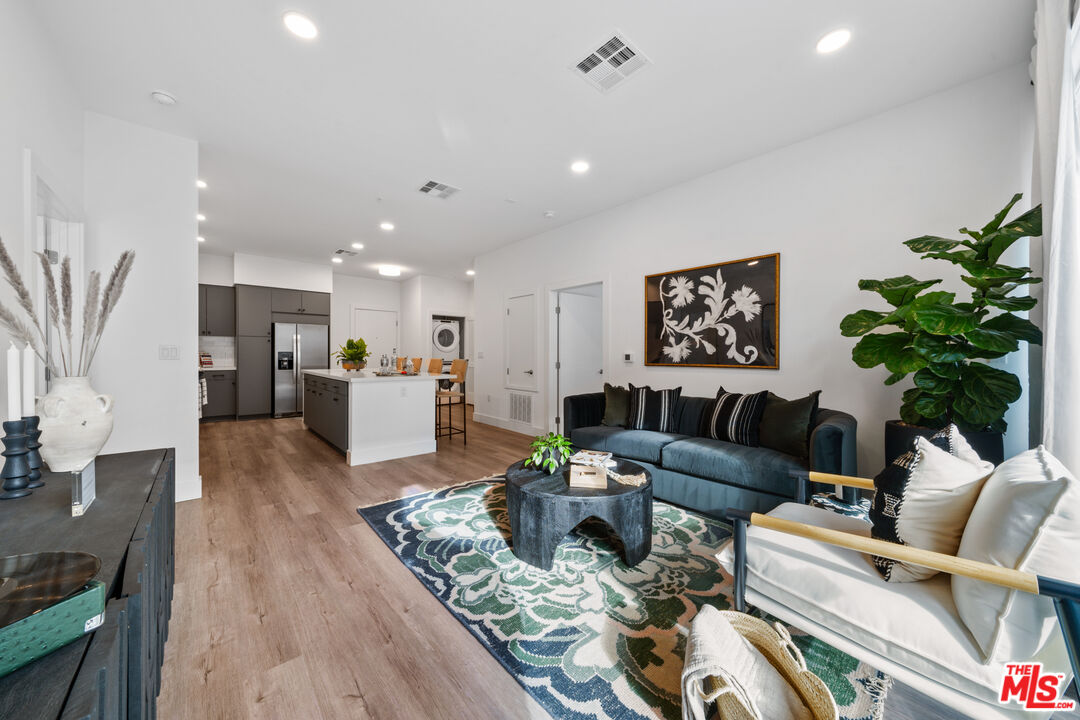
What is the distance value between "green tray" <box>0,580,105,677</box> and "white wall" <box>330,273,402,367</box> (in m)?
7.77

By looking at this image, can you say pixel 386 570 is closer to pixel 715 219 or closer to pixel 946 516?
pixel 946 516

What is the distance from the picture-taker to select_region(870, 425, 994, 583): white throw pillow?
119cm

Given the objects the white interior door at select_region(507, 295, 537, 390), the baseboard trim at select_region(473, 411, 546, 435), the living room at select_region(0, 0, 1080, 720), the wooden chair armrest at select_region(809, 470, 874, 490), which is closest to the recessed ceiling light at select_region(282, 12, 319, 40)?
the living room at select_region(0, 0, 1080, 720)

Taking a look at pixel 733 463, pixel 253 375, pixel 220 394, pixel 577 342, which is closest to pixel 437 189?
pixel 577 342

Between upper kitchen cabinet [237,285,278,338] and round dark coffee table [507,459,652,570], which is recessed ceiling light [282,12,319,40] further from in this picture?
upper kitchen cabinet [237,285,278,338]

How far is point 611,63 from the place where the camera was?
7.79 ft

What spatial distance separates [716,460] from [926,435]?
3.65ft

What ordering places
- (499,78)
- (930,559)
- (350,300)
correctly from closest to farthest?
(930,559)
(499,78)
(350,300)

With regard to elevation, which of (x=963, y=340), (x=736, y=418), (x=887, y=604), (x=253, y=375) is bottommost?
(x=887, y=604)

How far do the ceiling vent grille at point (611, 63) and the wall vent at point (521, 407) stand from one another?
4027 millimetres

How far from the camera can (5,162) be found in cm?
168

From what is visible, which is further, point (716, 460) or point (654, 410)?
point (654, 410)

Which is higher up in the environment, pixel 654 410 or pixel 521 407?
pixel 654 410

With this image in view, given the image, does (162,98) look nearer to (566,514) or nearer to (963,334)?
(566,514)
